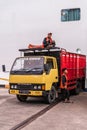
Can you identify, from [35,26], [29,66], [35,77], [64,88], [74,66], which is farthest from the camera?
[35,26]

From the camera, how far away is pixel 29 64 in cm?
1543

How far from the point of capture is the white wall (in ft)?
75.0

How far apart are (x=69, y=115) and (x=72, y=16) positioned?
480 inches

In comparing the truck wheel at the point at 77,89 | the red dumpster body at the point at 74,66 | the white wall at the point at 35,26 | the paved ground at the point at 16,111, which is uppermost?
the white wall at the point at 35,26

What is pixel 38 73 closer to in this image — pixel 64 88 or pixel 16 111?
pixel 64 88

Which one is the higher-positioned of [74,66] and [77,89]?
[74,66]

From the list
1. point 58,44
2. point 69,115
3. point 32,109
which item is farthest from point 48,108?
point 58,44

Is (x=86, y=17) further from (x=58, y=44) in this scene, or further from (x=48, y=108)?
(x=48, y=108)

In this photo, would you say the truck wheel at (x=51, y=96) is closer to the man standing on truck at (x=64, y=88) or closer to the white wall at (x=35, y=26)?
the man standing on truck at (x=64, y=88)

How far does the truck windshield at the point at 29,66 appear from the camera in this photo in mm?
14938

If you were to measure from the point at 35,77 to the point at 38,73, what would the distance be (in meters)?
0.22

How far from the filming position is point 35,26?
941 inches

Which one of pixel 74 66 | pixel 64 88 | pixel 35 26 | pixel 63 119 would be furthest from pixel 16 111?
pixel 35 26

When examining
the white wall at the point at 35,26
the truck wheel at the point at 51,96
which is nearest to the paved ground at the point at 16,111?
the truck wheel at the point at 51,96
